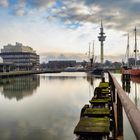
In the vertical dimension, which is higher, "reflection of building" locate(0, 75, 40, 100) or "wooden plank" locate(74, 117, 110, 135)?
"wooden plank" locate(74, 117, 110, 135)

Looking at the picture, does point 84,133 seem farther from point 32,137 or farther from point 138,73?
point 138,73

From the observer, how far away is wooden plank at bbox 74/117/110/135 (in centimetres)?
803

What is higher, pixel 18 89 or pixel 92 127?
pixel 92 127

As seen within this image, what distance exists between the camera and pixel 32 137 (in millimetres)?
16125

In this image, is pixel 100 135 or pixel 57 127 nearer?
pixel 100 135

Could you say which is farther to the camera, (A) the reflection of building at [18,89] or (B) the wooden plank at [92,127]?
(A) the reflection of building at [18,89]

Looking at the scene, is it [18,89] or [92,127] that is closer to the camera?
[92,127]

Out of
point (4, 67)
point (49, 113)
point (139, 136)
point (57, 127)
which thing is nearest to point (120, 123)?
point (139, 136)

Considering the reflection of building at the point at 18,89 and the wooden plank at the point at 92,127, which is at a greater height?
the wooden plank at the point at 92,127

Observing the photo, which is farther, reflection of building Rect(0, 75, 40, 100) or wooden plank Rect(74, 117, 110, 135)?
reflection of building Rect(0, 75, 40, 100)

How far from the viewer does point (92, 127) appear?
8664 millimetres

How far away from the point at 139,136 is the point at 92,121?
723 centimetres

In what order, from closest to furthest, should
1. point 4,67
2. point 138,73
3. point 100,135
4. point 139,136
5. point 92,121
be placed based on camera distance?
1. point 139,136
2. point 100,135
3. point 92,121
4. point 138,73
5. point 4,67

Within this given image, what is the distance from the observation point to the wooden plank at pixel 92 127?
8.03m
